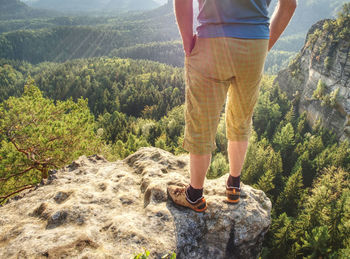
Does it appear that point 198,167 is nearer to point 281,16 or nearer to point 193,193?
point 193,193

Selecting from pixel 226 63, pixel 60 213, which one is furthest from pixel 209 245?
pixel 226 63

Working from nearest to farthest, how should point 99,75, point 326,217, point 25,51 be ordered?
point 326,217 < point 99,75 < point 25,51

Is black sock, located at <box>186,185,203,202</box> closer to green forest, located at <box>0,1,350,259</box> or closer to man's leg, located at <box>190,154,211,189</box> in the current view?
man's leg, located at <box>190,154,211,189</box>

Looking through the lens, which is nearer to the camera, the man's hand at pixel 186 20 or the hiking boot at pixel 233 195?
the man's hand at pixel 186 20

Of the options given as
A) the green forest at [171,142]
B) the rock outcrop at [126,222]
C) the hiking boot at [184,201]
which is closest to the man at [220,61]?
the hiking boot at [184,201]

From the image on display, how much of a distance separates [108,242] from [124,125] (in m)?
52.2

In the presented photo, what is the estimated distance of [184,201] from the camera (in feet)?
11.4

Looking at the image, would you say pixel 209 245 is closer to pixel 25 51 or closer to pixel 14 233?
pixel 14 233

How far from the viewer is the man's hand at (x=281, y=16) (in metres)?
2.88

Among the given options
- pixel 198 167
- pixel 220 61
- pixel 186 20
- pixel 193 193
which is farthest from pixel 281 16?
pixel 193 193

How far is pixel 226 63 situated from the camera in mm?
2514

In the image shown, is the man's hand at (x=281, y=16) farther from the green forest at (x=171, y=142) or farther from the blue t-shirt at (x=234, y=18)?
the green forest at (x=171, y=142)

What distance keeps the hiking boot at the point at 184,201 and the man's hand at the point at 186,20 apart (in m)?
2.04

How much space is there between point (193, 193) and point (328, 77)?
166ft
